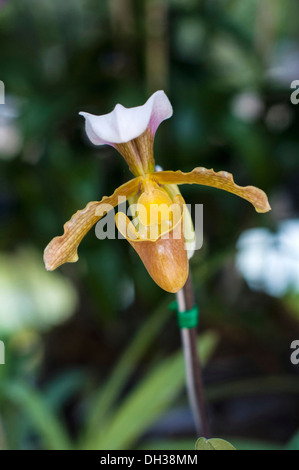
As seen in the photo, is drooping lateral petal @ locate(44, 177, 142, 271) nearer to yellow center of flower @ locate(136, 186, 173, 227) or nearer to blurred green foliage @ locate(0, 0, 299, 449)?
yellow center of flower @ locate(136, 186, 173, 227)

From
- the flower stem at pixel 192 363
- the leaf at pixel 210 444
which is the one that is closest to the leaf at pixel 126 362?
the flower stem at pixel 192 363

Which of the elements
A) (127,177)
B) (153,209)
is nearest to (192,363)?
(153,209)

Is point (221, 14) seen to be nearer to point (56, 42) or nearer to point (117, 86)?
point (117, 86)

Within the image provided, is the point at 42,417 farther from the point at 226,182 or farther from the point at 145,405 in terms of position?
the point at 226,182

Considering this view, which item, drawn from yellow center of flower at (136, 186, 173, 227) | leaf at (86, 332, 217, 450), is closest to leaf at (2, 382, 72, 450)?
leaf at (86, 332, 217, 450)

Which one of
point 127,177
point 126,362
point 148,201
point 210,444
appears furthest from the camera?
point 127,177
